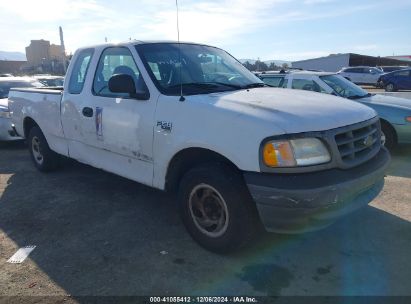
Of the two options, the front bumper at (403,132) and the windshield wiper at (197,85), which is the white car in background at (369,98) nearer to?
the front bumper at (403,132)

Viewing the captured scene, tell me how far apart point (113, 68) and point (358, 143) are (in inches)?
108

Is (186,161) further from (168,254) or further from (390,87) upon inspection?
(390,87)

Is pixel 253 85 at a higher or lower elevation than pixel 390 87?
higher

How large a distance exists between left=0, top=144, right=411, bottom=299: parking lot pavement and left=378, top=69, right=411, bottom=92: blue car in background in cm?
2069

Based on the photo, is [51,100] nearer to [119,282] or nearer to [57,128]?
[57,128]

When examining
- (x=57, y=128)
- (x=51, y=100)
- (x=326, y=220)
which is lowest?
(x=326, y=220)

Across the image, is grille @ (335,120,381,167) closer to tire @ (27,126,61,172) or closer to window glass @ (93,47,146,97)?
window glass @ (93,47,146,97)

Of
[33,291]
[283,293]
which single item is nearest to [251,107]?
[283,293]

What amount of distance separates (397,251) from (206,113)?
2.12 meters

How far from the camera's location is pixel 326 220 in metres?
3.01

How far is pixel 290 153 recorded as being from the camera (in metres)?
2.92

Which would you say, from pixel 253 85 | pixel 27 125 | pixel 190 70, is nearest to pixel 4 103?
pixel 27 125

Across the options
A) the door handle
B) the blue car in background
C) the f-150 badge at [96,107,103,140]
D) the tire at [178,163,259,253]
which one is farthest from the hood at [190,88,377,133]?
the blue car in background

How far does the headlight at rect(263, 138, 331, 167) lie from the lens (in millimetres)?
2910
